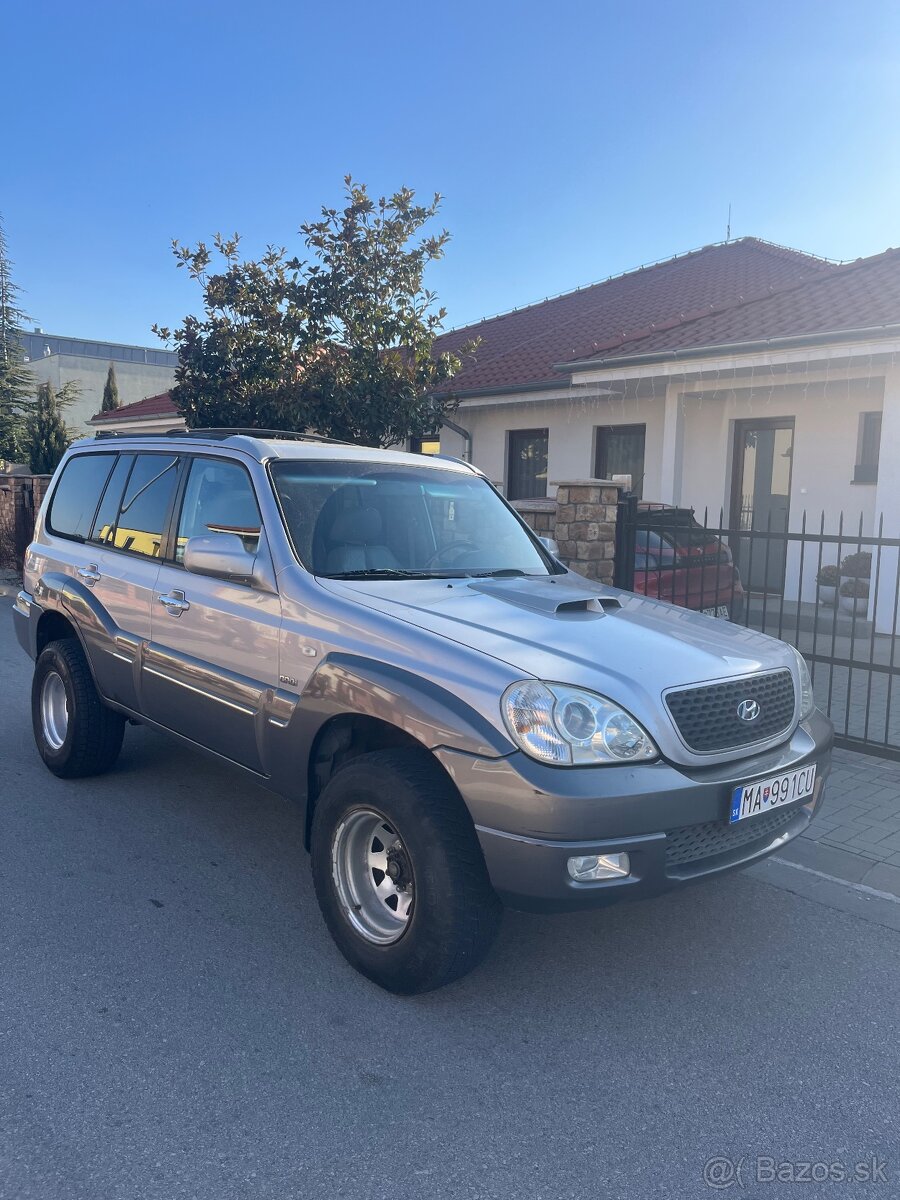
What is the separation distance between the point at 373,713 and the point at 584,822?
0.82 metres

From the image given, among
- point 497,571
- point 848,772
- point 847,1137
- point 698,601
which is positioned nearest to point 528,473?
point 698,601

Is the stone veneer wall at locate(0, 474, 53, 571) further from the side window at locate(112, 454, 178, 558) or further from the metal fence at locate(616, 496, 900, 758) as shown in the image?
the side window at locate(112, 454, 178, 558)

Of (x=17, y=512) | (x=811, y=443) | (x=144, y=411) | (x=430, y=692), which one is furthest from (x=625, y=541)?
(x=144, y=411)

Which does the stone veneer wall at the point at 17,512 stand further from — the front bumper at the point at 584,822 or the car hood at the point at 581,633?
the front bumper at the point at 584,822

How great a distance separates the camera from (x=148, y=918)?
3773mm

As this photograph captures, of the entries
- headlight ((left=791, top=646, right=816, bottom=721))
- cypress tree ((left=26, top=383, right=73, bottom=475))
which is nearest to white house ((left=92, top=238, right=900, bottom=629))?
headlight ((left=791, top=646, right=816, bottom=721))

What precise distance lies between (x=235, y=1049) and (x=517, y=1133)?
2.95 ft

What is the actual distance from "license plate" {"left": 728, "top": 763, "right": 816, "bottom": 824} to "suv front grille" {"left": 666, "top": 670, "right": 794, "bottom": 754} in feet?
0.49

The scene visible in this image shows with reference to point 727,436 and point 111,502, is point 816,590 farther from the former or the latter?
point 727,436

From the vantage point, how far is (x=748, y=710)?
11.1ft

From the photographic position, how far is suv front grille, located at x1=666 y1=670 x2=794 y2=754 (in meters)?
3.17

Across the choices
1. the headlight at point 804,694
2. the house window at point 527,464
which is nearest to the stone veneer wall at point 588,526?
the headlight at point 804,694

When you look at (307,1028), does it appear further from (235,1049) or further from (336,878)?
(336,878)

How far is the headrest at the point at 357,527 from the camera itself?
407 centimetres
